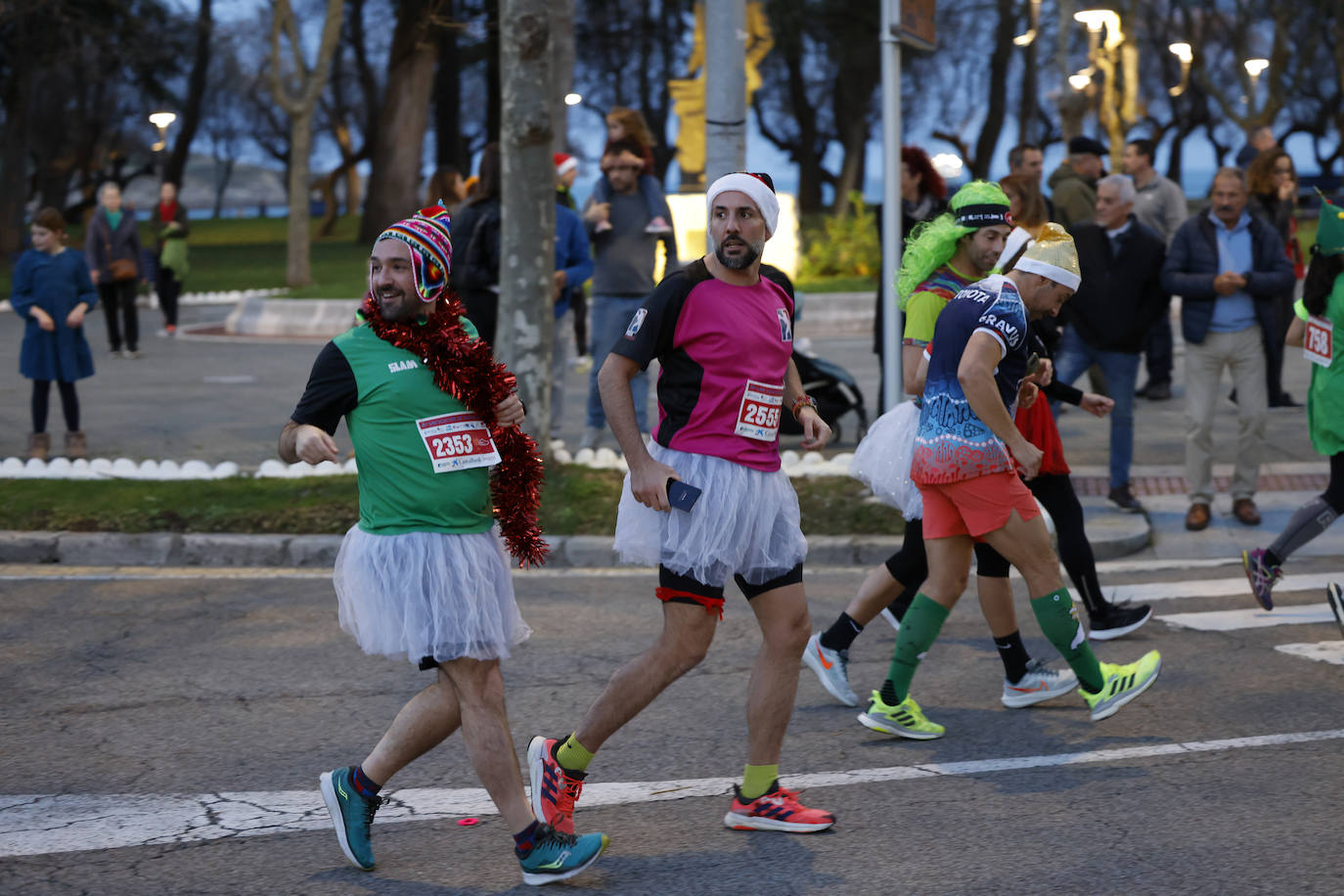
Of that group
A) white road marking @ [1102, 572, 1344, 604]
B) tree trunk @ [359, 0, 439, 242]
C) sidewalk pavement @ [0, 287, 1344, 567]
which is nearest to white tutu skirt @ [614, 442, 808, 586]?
white road marking @ [1102, 572, 1344, 604]

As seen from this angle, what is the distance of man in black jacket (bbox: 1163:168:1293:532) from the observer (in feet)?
31.2

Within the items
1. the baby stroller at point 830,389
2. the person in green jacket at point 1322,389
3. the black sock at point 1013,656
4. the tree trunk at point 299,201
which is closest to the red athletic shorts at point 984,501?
the black sock at point 1013,656

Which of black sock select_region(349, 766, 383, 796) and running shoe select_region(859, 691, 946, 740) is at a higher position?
black sock select_region(349, 766, 383, 796)

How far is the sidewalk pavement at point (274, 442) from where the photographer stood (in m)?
9.12

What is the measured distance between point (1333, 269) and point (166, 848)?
5.34 metres

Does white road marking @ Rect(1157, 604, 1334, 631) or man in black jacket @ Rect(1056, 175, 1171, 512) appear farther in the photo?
man in black jacket @ Rect(1056, 175, 1171, 512)

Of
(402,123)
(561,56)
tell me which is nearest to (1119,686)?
(561,56)

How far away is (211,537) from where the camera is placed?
9156 mm

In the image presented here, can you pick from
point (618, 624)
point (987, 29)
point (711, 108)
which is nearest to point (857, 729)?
point (618, 624)

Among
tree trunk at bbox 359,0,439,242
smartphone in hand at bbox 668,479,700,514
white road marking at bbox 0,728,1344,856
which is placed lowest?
white road marking at bbox 0,728,1344,856

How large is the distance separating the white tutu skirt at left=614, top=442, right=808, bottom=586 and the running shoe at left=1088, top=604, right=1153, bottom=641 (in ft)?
9.05

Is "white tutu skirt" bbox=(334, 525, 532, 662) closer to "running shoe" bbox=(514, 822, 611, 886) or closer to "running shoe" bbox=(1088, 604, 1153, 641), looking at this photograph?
"running shoe" bbox=(514, 822, 611, 886)

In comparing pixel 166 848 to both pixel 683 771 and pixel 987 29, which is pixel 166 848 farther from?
pixel 987 29

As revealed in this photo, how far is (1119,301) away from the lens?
9.93 meters
